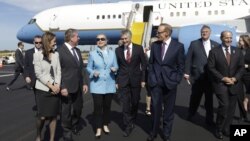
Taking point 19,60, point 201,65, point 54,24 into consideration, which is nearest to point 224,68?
point 201,65

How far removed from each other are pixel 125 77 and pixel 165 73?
2.93 ft

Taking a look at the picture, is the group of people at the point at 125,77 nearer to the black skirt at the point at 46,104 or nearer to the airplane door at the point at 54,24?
the black skirt at the point at 46,104

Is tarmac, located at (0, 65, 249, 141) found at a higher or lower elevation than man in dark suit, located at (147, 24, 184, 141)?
lower

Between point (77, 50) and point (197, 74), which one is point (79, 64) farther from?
point (197, 74)

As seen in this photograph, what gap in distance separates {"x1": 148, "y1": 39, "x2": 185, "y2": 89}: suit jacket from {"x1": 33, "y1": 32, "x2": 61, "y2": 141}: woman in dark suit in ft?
5.36

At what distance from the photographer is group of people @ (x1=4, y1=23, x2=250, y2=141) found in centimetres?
495

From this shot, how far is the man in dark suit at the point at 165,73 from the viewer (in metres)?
5.43

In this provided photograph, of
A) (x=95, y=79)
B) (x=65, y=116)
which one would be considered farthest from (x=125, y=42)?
(x=65, y=116)

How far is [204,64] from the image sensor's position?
254 inches

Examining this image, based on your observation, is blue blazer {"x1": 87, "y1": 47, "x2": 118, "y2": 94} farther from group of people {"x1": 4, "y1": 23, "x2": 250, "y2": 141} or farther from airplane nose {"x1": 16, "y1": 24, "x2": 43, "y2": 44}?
airplane nose {"x1": 16, "y1": 24, "x2": 43, "y2": 44}

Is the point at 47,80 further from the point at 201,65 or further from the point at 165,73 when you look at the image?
the point at 201,65

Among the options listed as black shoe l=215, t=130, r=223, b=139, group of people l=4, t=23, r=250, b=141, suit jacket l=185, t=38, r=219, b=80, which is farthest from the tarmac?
suit jacket l=185, t=38, r=219, b=80

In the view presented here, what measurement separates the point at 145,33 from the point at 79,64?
7.83 m

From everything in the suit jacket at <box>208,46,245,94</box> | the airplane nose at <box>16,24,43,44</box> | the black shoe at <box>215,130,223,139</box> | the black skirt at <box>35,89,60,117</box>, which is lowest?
the black shoe at <box>215,130,223,139</box>
